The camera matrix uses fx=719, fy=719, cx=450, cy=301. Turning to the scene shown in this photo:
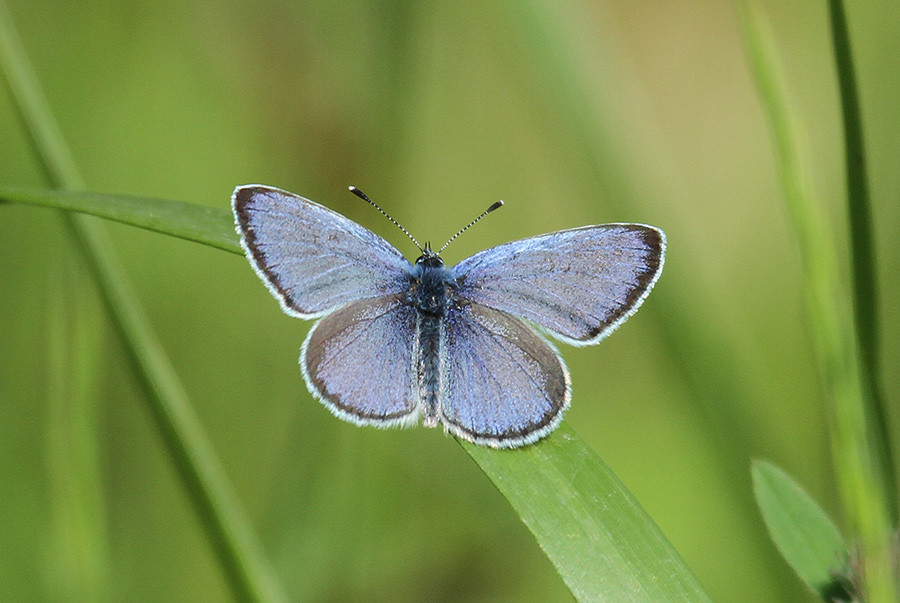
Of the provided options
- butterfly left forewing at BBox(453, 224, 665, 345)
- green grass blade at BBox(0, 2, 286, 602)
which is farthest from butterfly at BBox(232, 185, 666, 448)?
green grass blade at BBox(0, 2, 286, 602)

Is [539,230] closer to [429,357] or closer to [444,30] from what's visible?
[444,30]

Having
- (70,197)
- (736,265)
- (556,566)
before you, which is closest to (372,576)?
(556,566)

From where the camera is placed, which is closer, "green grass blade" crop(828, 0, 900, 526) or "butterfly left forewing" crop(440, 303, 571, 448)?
"green grass blade" crop(828, 0, 900, 526)

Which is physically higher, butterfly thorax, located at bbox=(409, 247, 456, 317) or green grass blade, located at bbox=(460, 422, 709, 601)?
butterfly thorax, located at bbox=(409, 247, 456, 317)

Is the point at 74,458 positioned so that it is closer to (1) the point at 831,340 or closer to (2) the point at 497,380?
(2) the point at 497,380

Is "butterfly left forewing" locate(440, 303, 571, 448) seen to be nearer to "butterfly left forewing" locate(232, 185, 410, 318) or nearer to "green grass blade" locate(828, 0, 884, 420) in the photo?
"butterfly left forewing" locate(232, 185, 410, 318)

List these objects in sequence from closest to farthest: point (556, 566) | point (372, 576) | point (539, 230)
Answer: point (556, 566)
point (372, 576)
point (539, 230)

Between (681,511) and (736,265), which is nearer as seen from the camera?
(681,511)
